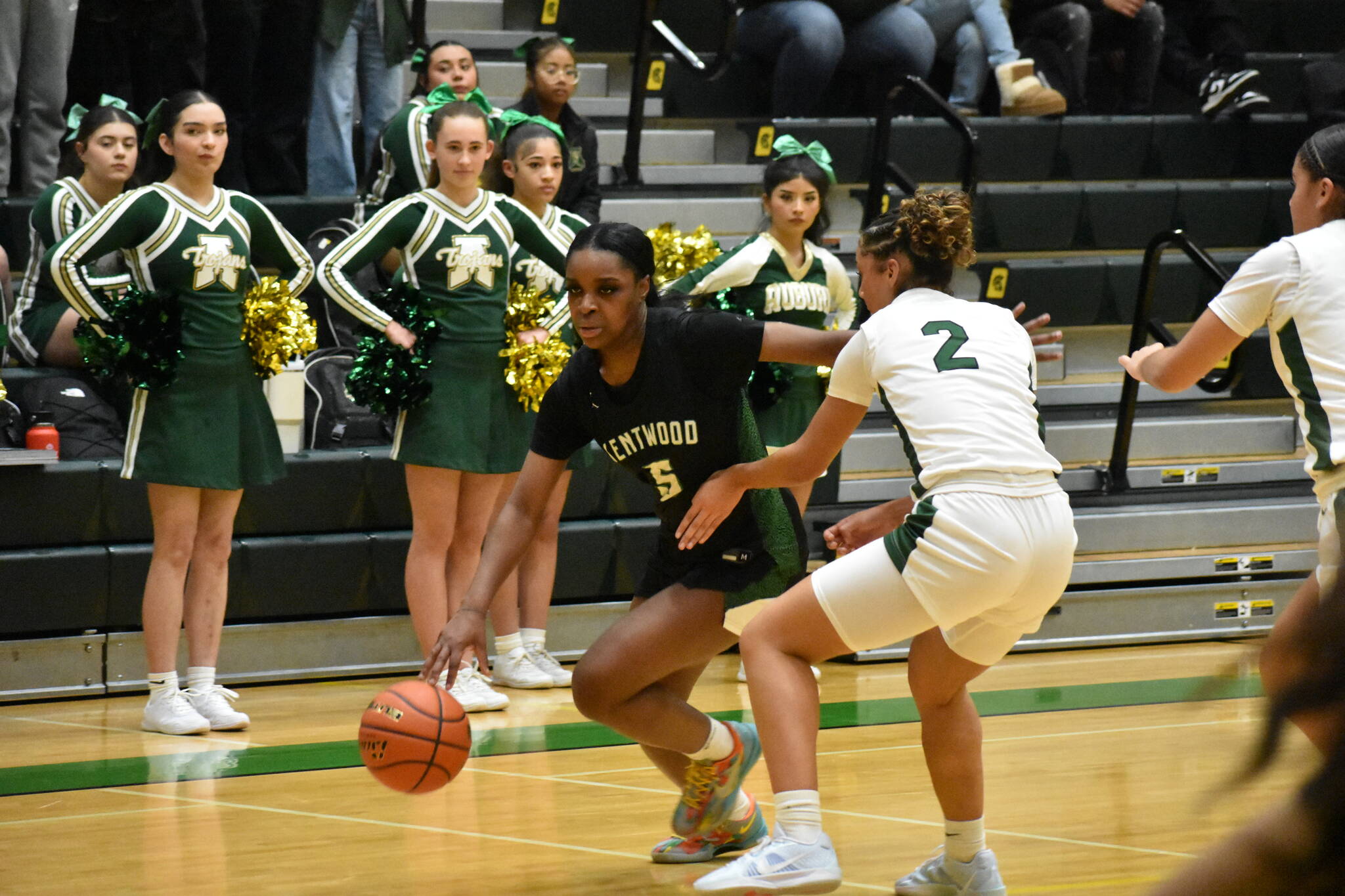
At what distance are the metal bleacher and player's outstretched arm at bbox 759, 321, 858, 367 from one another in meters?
2.98

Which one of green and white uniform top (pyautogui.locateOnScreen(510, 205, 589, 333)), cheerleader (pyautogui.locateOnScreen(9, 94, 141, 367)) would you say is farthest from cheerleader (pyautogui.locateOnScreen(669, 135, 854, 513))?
cheerleader (pyautogui.locateOnScreen(9, 94, 141, 367))

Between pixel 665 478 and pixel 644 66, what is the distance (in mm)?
4512

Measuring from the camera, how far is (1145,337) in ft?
24.8

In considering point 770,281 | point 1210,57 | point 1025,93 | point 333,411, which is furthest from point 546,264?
point 1210,57

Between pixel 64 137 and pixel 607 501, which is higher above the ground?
pixel 64 137

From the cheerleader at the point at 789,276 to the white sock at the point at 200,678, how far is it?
2.03 meters

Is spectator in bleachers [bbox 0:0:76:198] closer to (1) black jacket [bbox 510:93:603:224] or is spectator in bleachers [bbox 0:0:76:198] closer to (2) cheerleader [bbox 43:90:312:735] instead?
(2) cheerleader [bbox 43:90:312:735]

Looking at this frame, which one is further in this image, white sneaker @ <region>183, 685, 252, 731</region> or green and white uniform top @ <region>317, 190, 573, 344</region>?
green and white uniform top @ <region>317, 190, 573, 344</region>

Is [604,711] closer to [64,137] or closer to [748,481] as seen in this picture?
[748,481]

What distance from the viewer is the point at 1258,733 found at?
→ 101cm

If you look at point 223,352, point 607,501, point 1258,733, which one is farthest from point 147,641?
point 1258,733

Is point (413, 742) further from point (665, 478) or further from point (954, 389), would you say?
point (954, 389)

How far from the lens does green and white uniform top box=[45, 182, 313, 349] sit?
17.1 feet

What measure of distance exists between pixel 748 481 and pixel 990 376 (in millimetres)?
541
